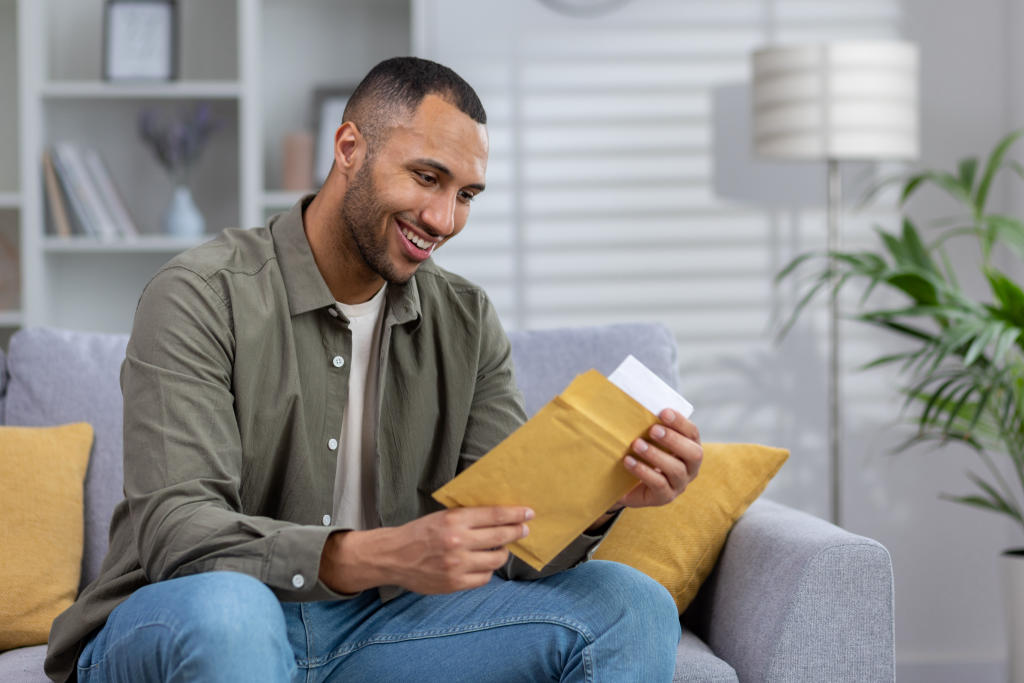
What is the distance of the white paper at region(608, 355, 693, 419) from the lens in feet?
3.59

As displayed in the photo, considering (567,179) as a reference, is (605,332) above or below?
below

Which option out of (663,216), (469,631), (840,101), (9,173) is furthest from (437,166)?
(9,173)

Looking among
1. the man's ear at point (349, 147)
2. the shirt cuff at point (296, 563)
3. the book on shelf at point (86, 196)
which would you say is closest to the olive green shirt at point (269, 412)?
the shirt cuff at point (296, 563)

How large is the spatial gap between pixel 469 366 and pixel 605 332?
1.79 feet

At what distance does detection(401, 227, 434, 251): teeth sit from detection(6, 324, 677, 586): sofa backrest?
0.57 m

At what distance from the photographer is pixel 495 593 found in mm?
1282

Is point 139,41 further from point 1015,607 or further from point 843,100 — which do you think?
point 1015,607

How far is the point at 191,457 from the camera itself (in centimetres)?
113

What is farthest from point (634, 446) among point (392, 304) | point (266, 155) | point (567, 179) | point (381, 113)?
point (266, 155)

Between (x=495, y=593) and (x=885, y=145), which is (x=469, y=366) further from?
(x=885, y=145)

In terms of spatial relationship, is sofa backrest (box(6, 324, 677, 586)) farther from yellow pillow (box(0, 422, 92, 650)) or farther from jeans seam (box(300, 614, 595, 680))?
jeans seam (box(300, 614, 595, 680))

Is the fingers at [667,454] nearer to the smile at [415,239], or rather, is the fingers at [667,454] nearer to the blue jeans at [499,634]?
the blue jeans at [499,634]

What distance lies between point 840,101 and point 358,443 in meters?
1.54

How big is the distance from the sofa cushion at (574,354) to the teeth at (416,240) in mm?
563
